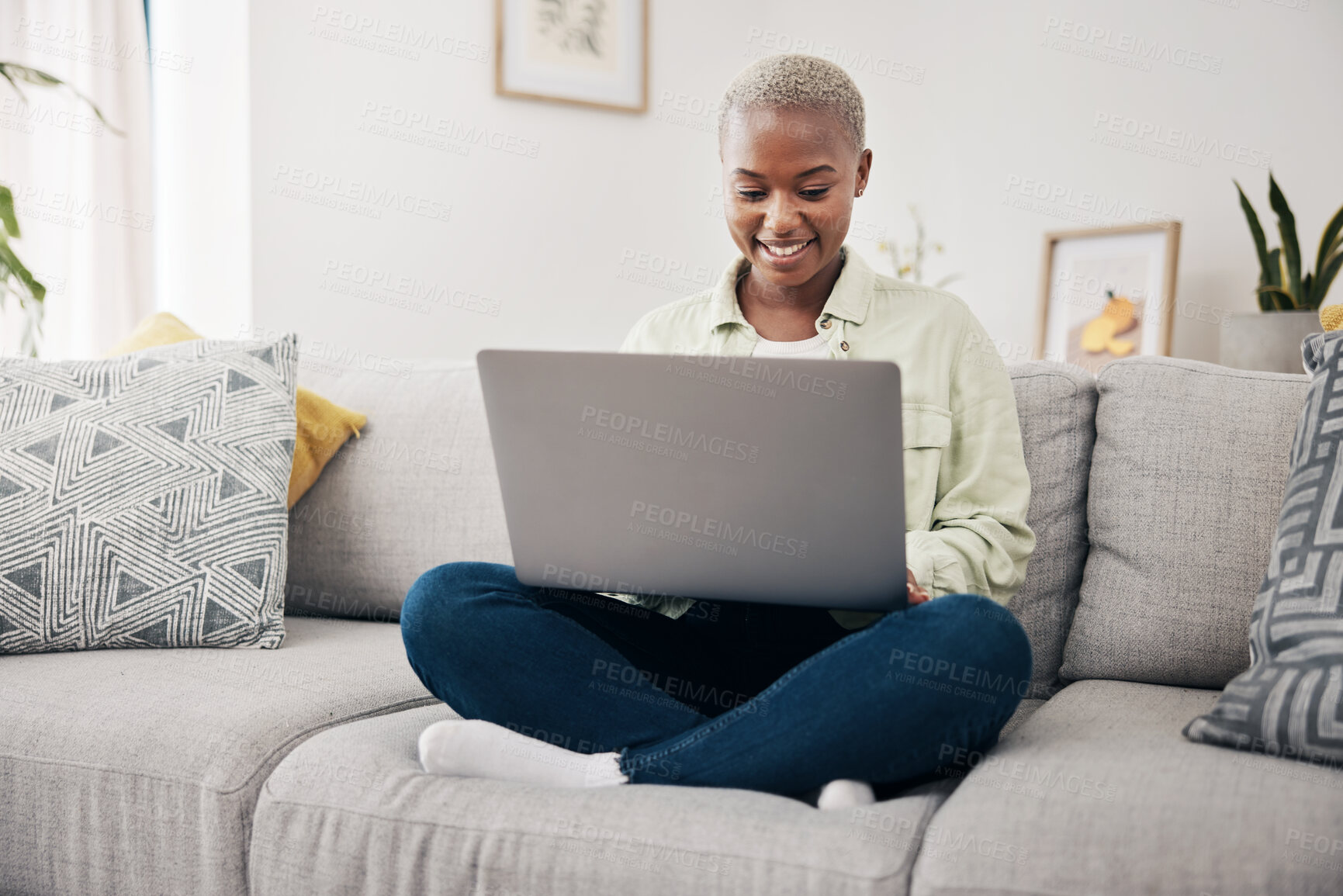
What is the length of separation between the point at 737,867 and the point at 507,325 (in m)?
2.23

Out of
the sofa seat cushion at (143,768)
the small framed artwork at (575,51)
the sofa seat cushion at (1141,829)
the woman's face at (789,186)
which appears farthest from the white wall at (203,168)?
the sofa seat cushion at (1141,829)

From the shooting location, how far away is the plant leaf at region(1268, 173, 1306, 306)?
6.68 feet

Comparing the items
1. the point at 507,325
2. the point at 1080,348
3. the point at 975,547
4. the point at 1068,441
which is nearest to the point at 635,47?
the point at 507,325

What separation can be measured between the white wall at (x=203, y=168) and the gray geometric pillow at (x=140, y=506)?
1.31m

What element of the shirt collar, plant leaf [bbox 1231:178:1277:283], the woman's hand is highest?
plant leaf [bbox 1231:178:1277:283]

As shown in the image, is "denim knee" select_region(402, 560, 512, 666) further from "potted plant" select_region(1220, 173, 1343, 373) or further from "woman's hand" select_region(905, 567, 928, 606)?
"potted plant" select_region(1220, 173, 1343, 373)

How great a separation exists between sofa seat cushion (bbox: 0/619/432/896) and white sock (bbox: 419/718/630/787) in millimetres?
192

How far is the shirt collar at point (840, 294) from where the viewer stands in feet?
4.18

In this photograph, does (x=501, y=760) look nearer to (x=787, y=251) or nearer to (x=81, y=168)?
(x=787, y=251)

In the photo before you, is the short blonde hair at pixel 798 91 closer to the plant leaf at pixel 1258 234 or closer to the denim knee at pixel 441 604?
the denim knee at pixel 441 604

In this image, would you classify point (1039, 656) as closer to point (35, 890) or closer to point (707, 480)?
point (707, 480)

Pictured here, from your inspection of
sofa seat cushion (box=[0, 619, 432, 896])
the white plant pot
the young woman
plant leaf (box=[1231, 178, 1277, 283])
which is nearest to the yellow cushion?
sofa seat cushion (box=[0, 619, 432, 896])

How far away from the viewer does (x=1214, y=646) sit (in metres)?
1.19

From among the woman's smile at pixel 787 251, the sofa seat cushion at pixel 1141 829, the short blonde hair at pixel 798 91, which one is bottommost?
the sofa seat cushion at pixel 1141 829
